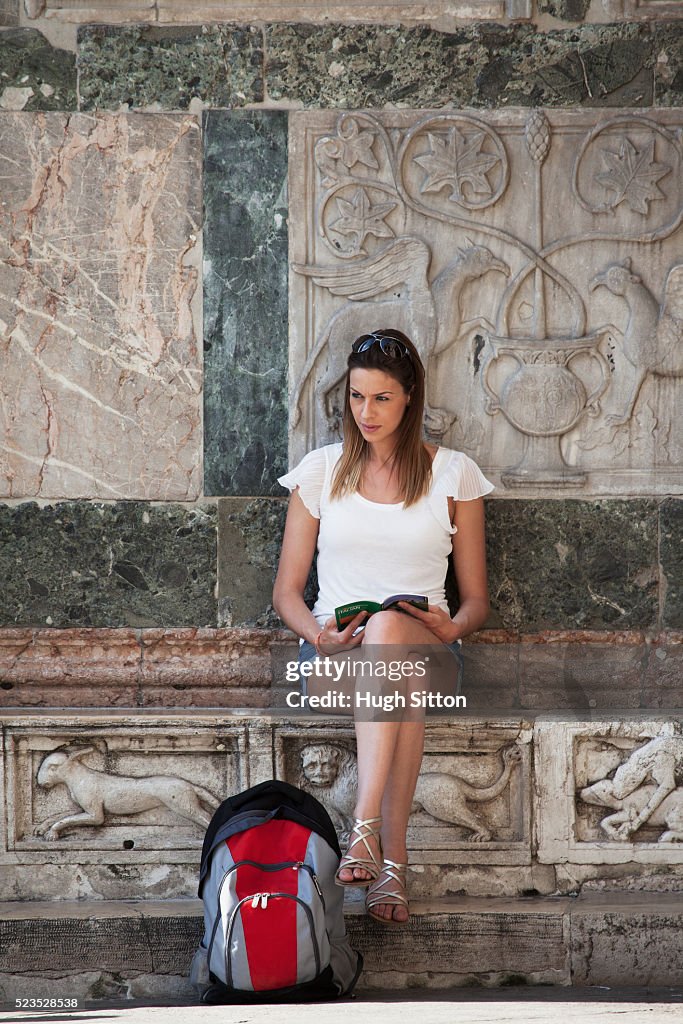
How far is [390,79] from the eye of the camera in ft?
12.5

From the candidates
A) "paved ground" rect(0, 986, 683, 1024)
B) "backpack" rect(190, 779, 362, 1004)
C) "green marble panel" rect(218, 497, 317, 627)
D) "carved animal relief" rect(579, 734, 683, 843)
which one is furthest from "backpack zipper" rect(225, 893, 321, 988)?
"green marble panel" rect(218, 497, 317, 627)

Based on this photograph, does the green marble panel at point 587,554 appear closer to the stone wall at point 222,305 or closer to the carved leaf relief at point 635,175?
the stone wall at point 222,305

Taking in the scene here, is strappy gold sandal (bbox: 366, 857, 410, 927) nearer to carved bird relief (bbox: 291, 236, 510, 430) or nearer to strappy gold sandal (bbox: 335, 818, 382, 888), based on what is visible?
strappy gold sandal (bbox: 335, 818, 382, 888)

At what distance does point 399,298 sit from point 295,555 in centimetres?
94

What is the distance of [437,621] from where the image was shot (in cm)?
330

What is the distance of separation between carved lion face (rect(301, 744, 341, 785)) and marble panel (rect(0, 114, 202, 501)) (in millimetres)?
978

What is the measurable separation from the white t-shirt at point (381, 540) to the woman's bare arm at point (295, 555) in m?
0.03

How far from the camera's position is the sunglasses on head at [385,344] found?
3451mm

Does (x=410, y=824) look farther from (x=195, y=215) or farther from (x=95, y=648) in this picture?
(x=195, y=215)

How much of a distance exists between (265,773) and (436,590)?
742 mm

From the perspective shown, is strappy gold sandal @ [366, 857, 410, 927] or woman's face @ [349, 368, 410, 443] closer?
strappy gold sandal @ [366, 857, 410, 927]

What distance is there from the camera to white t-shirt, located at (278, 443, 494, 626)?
3.47 meters

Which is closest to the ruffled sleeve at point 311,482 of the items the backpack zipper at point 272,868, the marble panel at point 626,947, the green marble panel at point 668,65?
the backpack zipper at point 272,868

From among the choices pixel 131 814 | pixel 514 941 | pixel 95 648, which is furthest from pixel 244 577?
pixel 514 941
